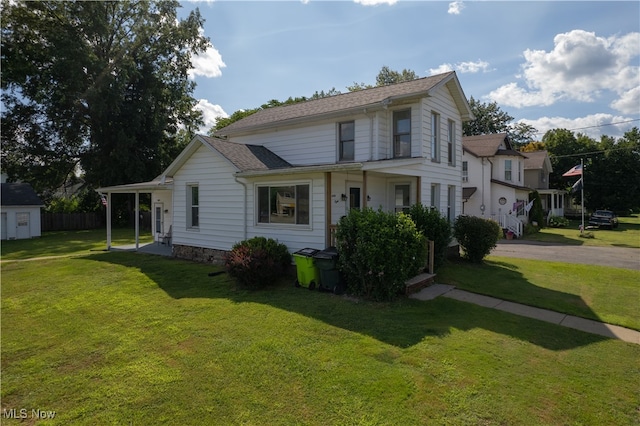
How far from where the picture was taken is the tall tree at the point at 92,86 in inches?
1078

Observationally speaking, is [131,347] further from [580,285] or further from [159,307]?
[580,285]

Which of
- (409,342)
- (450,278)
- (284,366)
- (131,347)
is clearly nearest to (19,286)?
(131,347)

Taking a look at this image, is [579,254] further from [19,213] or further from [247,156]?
[19,213]

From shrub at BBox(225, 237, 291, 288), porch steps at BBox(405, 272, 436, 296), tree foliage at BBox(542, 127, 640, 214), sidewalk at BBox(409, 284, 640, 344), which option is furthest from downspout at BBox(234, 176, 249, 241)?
tree foliage at BBox(542, 127, 640, 214)

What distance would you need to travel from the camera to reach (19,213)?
950 inches

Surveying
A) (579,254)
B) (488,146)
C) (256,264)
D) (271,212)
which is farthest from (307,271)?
(488,146)

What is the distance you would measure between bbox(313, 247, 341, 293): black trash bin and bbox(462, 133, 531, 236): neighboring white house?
20.1 m

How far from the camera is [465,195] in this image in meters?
26.4

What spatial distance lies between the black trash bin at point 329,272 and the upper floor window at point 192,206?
268 inches

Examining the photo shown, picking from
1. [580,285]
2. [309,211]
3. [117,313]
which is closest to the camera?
[117,313]

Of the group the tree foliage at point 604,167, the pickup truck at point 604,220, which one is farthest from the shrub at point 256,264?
the tree foliage at point 604,167

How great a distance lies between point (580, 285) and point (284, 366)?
354 inches

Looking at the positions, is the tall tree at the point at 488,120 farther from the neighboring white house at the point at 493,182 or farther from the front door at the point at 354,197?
the front door at the point at 354,197

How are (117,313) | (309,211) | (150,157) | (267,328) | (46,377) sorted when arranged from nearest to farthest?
(46,377), (267,328), (117,313), (309,211), (150,157)
